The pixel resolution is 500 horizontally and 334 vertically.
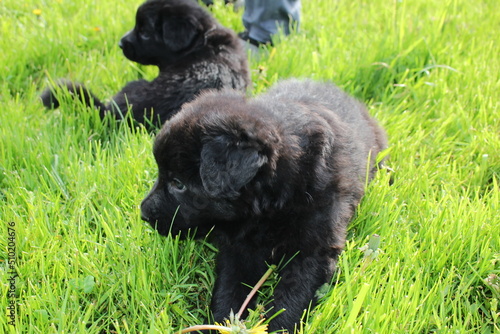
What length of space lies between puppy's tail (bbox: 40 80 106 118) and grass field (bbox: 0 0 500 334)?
0.08 meters

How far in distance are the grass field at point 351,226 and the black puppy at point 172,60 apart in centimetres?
18

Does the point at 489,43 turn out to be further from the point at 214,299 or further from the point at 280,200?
the point at 214,299

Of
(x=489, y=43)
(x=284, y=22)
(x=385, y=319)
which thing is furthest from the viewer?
(x=284, y=22)

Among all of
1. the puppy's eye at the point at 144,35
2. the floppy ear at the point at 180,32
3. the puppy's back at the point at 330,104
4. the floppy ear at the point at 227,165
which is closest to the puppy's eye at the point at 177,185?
the floppy ear at the point at 227,165

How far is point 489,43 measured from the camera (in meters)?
3.96

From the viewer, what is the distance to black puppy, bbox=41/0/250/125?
3.18m

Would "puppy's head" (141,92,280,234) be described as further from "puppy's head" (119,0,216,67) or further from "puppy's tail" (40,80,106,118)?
"puppy's head" (119,0,216,67)

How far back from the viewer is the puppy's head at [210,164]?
1847 millimetres

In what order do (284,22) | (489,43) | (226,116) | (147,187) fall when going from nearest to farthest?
1. (226,116)
2. (147,187)
3. (489,43)
4. (284,22)

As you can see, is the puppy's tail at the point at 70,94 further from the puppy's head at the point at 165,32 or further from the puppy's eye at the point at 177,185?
the puppy's eye at the point at 177,185

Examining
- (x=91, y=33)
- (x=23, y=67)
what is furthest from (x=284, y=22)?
(x=23, y=67)

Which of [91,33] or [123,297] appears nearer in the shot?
[123,297]

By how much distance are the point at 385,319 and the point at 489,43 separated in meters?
2.94

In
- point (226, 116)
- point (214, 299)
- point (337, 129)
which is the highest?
point (226, 116)
